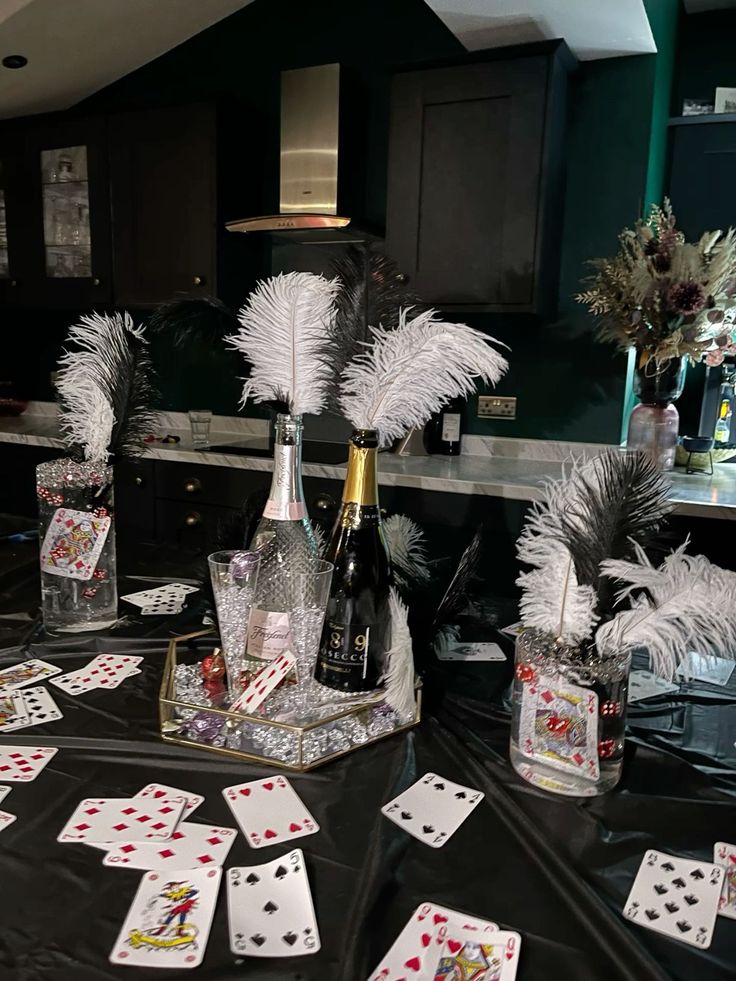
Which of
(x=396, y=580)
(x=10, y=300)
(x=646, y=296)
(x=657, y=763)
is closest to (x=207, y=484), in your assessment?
(x=10, y=300)

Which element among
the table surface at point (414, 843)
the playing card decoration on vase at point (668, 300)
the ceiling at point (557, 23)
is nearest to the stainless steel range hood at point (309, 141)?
the ceiling at point (557, 23)

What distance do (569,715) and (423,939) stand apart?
0.92 feet

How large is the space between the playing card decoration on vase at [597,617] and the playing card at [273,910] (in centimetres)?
30

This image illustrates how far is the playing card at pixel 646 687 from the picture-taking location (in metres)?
1.08

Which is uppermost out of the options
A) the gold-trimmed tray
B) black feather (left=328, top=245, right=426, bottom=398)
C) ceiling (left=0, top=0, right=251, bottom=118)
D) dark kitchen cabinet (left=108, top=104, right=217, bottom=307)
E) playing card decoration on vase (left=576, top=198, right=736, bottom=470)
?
ceiling (left=0, top=0, right=251, bottom=118)

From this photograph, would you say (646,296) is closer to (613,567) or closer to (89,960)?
(613,567)

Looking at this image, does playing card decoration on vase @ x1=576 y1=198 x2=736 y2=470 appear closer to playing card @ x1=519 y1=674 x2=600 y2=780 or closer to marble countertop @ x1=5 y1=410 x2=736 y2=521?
marble countertop @ x1=5 y1=410 x2=736 y2=521

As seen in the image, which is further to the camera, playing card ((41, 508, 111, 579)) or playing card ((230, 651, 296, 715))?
playing card ((41, 508, 111, 579))

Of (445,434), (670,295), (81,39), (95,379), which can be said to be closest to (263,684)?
(95,379)

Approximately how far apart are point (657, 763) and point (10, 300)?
385cm

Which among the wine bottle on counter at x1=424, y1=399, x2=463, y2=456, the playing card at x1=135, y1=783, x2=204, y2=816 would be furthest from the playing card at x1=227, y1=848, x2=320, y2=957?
the wine bottle on counter at x1=424, y1=399, x2=463, y2=456

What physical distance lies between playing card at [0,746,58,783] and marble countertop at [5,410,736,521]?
153cm

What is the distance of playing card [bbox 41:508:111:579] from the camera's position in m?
1.18

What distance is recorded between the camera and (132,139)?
11.0ft
